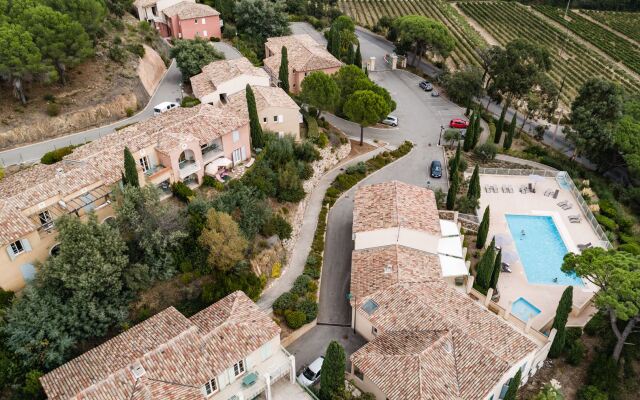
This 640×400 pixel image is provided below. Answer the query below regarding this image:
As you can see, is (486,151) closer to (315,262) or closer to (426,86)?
(426,86)

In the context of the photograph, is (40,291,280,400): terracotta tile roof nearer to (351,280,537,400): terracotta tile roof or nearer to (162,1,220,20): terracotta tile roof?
(351,280,537,400): terracotta tile roof

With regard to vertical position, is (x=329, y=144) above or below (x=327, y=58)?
below

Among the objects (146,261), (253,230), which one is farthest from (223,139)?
(146,261)

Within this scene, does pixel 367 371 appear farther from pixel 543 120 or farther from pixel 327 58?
pixel 543 120

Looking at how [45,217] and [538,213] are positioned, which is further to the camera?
[538,213]

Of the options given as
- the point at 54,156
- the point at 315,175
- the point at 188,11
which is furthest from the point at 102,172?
the point at 188,11
